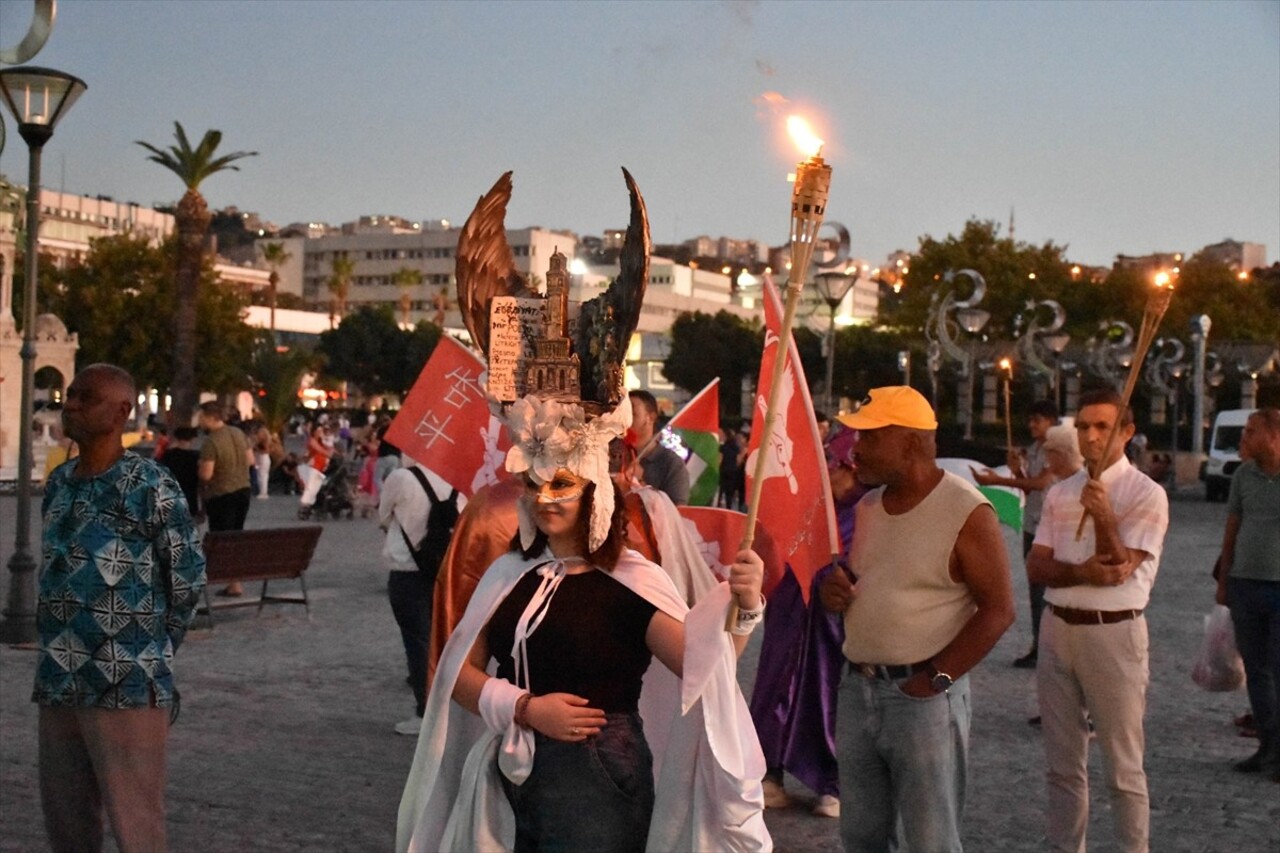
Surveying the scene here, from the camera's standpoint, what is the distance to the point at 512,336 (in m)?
4.09

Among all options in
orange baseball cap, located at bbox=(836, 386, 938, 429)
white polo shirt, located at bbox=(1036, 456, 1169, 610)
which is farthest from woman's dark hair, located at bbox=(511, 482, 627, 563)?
white polo shirt, located at bbox=(1036, 456, 1169, 610)

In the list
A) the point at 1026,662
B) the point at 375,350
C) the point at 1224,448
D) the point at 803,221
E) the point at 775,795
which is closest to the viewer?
the point at 803,221

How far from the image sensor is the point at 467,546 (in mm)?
4707

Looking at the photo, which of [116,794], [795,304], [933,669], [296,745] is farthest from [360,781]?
[795,304]

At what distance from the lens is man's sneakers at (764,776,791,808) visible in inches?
295

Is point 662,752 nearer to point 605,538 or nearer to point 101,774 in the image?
point 605,538

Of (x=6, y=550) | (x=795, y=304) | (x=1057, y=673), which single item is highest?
(x=795, y=304)

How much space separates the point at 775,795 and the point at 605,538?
13.2ft

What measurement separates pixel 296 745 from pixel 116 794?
154 inches

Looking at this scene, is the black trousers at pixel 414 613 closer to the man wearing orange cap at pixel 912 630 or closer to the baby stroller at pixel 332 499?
the man wearing orange cap at pixel 912 630

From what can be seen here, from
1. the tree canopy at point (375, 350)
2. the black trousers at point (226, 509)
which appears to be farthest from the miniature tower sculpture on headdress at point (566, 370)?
the tree canopy at point (375, 350)

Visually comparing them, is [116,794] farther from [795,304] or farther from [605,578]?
[795,304]

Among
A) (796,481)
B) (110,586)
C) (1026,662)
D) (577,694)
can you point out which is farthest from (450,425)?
(1026,662)

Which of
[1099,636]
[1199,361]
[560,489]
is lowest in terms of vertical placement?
[1099,636]
